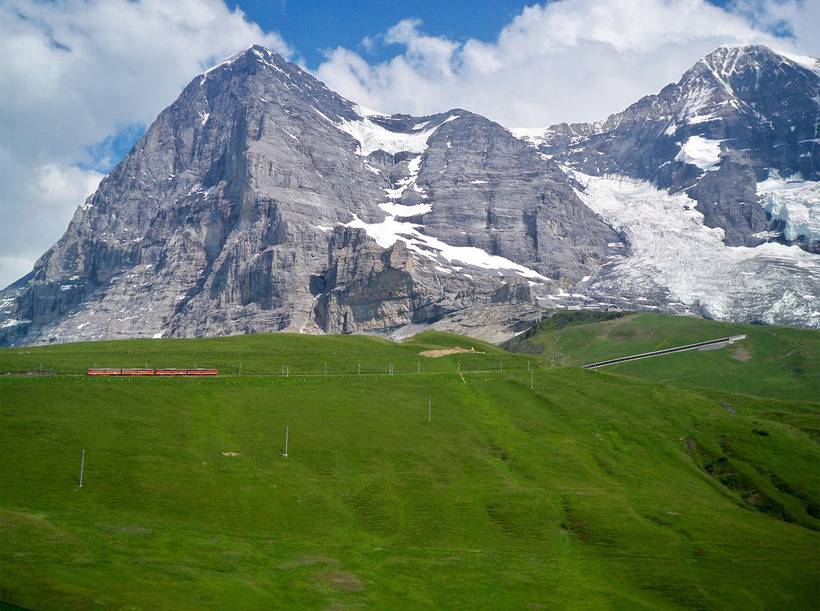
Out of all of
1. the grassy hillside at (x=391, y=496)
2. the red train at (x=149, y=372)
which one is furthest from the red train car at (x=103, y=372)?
the grassy hillside at (x=391, y=496)

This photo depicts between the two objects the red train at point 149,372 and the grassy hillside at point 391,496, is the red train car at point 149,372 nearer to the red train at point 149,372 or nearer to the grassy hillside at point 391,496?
the red train at point 149,372

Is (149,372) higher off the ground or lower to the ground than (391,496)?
higher

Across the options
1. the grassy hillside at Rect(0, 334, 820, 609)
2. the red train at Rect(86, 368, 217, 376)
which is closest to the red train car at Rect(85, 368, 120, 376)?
the red train at Rect(86, 368, 217, 376)

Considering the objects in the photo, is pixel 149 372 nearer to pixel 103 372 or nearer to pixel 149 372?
pixel 149 372

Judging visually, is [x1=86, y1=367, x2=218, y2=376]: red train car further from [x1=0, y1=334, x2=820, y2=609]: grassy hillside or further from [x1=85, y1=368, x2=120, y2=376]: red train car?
[x1=0, y1=334, x2=820, y2=609]: grassy hillside

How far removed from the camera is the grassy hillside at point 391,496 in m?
55.5

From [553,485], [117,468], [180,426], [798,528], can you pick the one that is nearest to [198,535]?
[117,468]

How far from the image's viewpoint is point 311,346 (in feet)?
596

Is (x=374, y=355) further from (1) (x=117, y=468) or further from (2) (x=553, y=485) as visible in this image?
(1) (x=117, y=468)

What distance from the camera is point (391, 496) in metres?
80.9

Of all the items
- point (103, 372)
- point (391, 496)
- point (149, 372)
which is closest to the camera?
point (391, 496)

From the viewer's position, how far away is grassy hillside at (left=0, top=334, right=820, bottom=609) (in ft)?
182

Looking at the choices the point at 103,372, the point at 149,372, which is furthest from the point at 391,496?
the point at 103,372

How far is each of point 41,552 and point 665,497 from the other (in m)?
72.1
